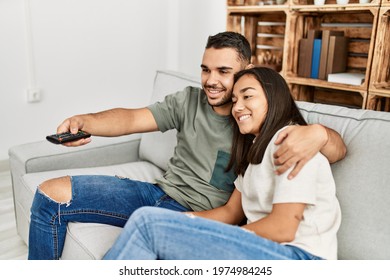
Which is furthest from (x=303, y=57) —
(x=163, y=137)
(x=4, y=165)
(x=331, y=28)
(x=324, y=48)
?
(x=4, y=165)

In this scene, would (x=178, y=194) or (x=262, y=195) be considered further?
(x=178, y=194)

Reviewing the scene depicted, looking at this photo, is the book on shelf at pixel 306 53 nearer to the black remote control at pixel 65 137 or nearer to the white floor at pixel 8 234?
the black remote control at pixel 65 137

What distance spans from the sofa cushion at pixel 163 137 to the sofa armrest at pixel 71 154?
3.2 inches

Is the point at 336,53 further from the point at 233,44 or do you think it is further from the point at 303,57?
the point at 233,44

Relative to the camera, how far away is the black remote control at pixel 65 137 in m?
1.22

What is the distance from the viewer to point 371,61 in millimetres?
1972

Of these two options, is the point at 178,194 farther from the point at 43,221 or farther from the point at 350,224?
the point at 350,224

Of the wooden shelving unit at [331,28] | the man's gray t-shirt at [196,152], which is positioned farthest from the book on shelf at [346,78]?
the man's gray t-shirt at [196,152]

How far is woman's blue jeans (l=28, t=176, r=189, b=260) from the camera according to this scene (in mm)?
1277

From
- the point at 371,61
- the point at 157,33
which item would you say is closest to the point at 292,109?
the point at 371,61

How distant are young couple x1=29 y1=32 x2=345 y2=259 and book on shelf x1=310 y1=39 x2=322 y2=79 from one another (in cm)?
104

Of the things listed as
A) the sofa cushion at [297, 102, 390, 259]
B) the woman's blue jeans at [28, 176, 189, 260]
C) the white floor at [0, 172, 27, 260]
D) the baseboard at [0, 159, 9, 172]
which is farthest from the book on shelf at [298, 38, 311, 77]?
the baseboard at [0, 159, 9, 172]

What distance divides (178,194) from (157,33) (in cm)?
238

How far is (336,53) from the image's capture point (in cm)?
222
